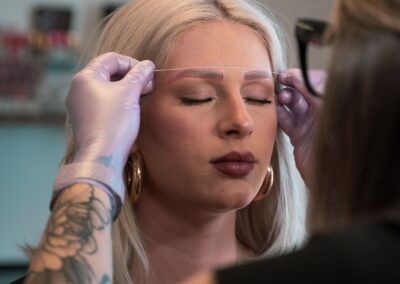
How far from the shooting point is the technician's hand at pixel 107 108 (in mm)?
1246

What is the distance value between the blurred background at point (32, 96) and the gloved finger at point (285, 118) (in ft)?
4.62

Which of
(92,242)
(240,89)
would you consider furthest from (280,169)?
(92,242)

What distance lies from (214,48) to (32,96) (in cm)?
167

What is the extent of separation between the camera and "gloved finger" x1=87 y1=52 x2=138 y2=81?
1.35 metres

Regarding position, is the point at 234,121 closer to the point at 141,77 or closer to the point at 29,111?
the point at 141,77

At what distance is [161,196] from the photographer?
1429 mm

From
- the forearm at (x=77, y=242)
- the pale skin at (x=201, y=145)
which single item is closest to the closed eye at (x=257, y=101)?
the pale skin at (x=201, y=145)

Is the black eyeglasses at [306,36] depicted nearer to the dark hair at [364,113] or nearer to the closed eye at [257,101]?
the dark hair at [364,113]

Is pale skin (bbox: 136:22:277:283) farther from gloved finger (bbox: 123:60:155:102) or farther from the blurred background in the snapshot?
the blurred background

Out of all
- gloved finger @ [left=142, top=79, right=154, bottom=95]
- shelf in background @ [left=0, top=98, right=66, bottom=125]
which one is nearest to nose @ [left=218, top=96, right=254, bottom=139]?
gloved finger @ [left=142, top=79, right=154, bottom=95]

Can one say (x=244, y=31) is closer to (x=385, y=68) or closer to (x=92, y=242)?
(x=92, y=242)

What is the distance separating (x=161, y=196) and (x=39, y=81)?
1.63 m

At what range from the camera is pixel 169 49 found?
1421 mm

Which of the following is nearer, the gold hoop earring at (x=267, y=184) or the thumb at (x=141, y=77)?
the thumb at (x=141, y=77)
